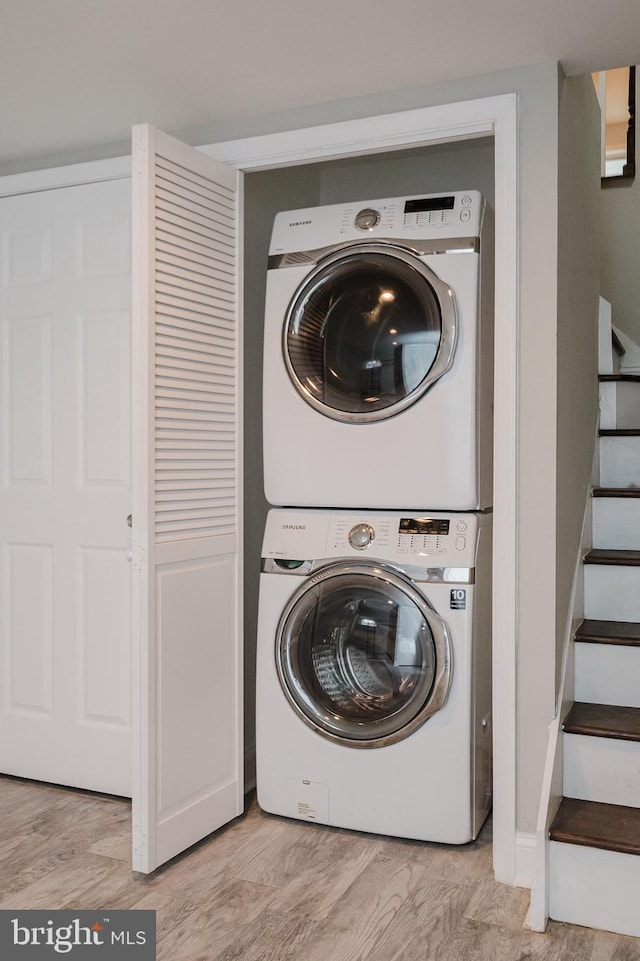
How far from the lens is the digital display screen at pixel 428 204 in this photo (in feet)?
8.35

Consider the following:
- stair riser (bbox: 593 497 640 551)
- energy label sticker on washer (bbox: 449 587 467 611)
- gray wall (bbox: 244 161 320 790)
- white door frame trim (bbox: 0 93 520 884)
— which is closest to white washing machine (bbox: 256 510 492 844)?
energy label sticker on washer (bbox: 449 587 467 611)

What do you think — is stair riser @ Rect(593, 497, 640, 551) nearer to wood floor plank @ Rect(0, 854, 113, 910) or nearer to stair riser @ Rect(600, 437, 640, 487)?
stair riser @ Rect(600, 437, 640, 487)

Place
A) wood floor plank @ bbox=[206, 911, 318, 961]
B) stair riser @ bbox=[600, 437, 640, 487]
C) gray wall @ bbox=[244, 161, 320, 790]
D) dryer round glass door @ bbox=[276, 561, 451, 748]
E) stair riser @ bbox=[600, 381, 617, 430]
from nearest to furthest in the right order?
wood floor plank @ bbox=[206, 911, 318, 961] < dryer round glass door @ bbox=[276, 561, 451, 748] < gray wall @ bbox=[244, 161, 320, 790] < stair riser @ bbox=[600, 437, 640, 487] < stair riser @ bbox=[600, 381, 617, 430]

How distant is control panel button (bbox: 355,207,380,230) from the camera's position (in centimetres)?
262

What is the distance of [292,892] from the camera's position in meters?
2.28

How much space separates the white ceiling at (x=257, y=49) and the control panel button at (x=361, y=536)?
50.4 inches

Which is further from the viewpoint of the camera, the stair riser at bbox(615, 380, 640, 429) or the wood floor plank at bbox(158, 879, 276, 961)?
the stair riser at bbox(615, 380, 640, 429)

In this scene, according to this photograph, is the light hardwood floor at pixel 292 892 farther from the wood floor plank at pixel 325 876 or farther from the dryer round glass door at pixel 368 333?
the dryer round glass door at pixel 368 333

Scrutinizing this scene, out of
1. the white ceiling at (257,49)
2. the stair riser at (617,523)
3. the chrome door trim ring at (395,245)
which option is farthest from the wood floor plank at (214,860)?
the white ceiling at (257,49)

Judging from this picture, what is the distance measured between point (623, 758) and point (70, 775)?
6.04 feet

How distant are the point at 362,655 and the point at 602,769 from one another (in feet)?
2.42

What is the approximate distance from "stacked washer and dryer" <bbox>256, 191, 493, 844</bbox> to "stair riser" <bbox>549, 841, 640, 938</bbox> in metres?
0.37

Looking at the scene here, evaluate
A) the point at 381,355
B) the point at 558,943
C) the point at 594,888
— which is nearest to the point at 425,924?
the point at 558,943

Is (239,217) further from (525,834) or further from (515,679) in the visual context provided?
(525,834)
